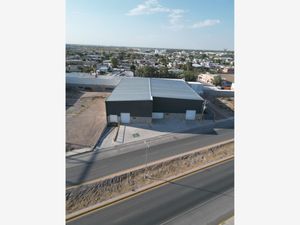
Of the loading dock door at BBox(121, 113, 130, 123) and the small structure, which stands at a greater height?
the small structure

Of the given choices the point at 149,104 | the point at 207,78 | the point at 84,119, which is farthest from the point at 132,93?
the point at 207,78

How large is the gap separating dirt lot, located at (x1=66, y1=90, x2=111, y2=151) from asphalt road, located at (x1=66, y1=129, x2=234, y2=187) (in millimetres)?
1956

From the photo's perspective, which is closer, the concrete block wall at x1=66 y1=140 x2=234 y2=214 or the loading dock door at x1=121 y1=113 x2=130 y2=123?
the concrete block wall at x1=66 y1=140 x2=234 y2=214

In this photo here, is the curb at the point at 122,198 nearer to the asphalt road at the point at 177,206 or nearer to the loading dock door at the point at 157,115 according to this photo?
the asphalt road at the point at 177,206

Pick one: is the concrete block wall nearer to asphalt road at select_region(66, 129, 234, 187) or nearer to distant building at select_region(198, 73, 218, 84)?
asphalt road at select_region(66, 129, 234, 187)

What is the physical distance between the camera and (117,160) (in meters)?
12.4

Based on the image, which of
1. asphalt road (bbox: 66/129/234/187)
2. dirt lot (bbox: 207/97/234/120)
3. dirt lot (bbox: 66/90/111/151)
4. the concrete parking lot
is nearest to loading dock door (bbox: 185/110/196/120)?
the concrete parking lot

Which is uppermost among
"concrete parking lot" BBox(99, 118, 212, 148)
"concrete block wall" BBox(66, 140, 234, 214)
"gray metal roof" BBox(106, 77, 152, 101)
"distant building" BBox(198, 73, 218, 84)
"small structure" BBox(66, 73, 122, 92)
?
"distant building" BBox(198, 73, 218, 84)

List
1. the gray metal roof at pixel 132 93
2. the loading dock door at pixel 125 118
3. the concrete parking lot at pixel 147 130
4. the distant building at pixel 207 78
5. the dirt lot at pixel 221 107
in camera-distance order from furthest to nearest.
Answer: the distant building at pixel 207 78, the dirt lot at pixel 221 107, the gray metal roof at pixel 132 93, the loading dock door at pixel 125 118, the concrete parking lot at pixel 147 130

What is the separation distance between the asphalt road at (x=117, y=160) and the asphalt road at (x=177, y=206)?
259cm

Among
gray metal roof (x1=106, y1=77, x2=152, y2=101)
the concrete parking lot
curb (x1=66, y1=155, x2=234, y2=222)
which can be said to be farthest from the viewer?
gray metal roof (x1=106, y1=77, x2=152, y2=101)

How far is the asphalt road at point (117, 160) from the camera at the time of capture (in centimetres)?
1088

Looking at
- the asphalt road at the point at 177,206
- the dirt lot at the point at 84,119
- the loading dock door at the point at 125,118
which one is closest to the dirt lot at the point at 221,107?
the loading dock door at the point at 125,118

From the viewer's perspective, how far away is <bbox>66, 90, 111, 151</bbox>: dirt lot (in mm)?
14875
